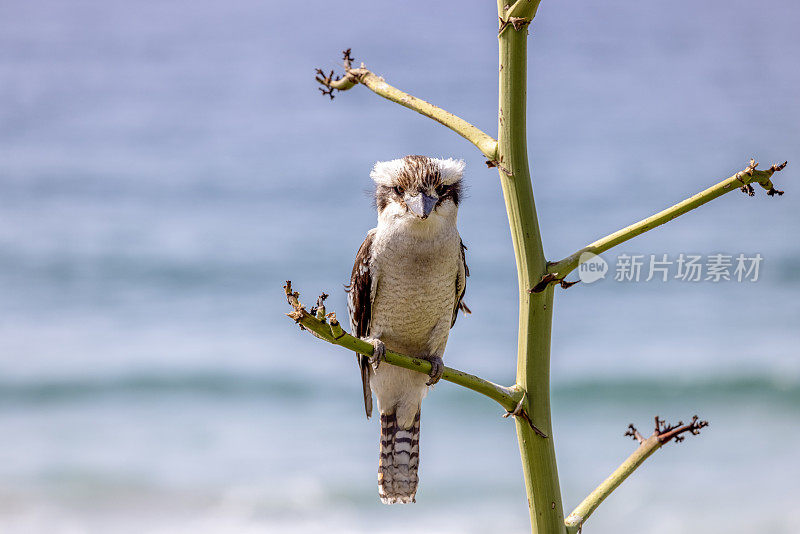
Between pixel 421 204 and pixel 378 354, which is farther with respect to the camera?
pixel 421 204

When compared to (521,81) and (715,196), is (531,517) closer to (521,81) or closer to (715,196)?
(715,196)

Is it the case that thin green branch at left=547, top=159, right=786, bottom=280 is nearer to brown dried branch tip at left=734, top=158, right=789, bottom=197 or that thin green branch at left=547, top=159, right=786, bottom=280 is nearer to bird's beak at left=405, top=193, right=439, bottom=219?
brown dried branch tip at left=734, top=158, right=789, bottom=197

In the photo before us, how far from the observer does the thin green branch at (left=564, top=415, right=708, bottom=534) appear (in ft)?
4.98

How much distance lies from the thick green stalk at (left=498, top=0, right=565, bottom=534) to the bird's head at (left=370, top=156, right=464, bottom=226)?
1.03m

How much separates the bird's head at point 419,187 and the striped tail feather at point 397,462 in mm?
938

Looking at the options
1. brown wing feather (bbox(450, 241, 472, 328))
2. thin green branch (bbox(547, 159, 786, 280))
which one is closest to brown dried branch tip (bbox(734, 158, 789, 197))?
thin green branch (bbox(547, 159, 786, 280))

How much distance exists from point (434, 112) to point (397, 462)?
192 centimetres

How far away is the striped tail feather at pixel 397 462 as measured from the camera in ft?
10.4

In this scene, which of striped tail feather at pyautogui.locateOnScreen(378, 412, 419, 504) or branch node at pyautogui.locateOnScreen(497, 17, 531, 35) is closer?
branch node at pyautogui.locateOnScreen(497, 17, 531, 35)

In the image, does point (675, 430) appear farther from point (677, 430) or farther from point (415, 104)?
point (415, 104)

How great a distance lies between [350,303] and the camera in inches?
123

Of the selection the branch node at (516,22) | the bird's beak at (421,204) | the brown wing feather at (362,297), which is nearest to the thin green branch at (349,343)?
the branch node at (516,22)

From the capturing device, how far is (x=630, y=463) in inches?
61.8

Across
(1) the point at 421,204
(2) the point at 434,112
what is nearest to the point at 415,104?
(2) the point at 434,112
